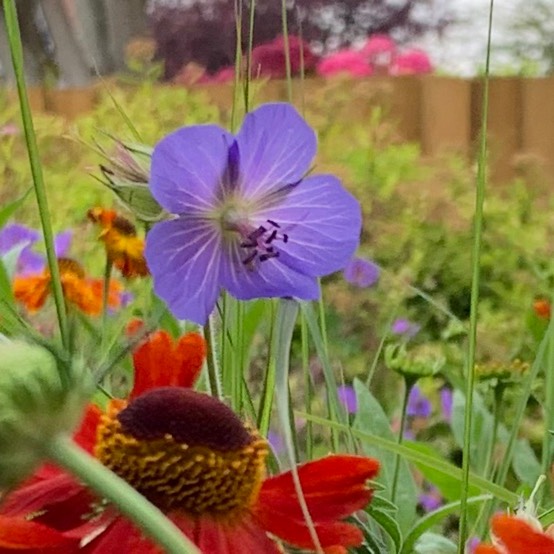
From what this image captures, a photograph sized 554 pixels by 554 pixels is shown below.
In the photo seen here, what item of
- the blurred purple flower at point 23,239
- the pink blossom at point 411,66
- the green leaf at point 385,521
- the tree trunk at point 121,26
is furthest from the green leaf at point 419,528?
→ the tree trunk at point 121,26

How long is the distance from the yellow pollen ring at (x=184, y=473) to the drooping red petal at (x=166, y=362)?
0.9 inches

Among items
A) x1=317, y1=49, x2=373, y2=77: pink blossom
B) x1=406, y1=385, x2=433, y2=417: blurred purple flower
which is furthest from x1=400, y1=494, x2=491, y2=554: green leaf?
x1=317, y1=49, x2=373, y2=77: pink blossom

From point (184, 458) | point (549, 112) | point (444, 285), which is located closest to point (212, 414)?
point (184, 458)

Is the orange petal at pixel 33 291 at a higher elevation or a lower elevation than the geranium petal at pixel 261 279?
lower

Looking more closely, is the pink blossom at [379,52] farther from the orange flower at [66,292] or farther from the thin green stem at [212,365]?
the thin green stem at [212,365]

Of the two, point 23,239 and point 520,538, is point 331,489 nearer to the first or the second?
point 520,538

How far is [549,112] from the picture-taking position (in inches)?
81.0

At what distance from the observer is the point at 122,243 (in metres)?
0.38

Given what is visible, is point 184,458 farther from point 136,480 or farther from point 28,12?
point 28,12

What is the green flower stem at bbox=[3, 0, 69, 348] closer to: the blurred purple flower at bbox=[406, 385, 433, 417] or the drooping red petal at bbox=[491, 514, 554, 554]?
the drooping red petal at bbox=[491, 514, 554, 554]

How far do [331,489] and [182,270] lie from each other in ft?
0.12

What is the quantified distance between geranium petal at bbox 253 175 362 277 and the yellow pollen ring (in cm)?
3

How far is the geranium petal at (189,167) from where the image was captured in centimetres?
16

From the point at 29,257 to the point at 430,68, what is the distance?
172cm
